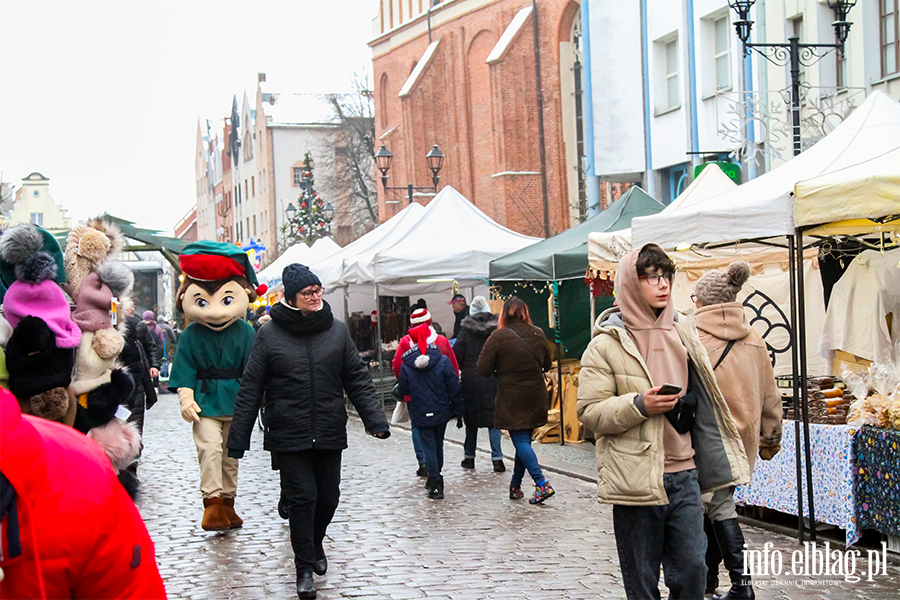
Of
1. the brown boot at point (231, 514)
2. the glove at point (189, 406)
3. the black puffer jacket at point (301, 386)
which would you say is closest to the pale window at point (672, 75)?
the brown boot at point (231, 514)

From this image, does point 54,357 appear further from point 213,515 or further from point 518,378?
point 518,378

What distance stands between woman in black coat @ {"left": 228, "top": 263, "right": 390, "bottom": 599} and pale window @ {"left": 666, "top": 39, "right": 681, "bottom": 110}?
1785cm

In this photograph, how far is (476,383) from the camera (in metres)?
11.3

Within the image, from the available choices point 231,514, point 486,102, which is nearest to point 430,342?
point 231,514

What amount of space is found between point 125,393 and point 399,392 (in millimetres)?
6442

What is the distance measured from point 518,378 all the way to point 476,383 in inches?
62.7

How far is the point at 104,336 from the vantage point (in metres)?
4.68

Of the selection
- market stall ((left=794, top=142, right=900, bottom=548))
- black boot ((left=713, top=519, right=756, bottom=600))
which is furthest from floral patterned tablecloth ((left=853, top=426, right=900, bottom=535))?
black boot ((left=713, top=519, right=756, bottom=600))

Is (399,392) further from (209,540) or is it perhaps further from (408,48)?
(408,48)

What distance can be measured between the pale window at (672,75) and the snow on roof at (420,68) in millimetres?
21882

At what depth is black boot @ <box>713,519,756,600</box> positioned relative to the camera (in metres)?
5.62

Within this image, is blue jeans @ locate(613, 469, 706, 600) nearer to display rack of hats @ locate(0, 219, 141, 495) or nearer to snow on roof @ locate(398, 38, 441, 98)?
display rack of hats @ locate(0, 219, 141, 495)

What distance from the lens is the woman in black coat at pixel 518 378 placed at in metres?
9.52

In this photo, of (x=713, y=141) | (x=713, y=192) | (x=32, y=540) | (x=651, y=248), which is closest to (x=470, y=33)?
(x=713, y=141)
